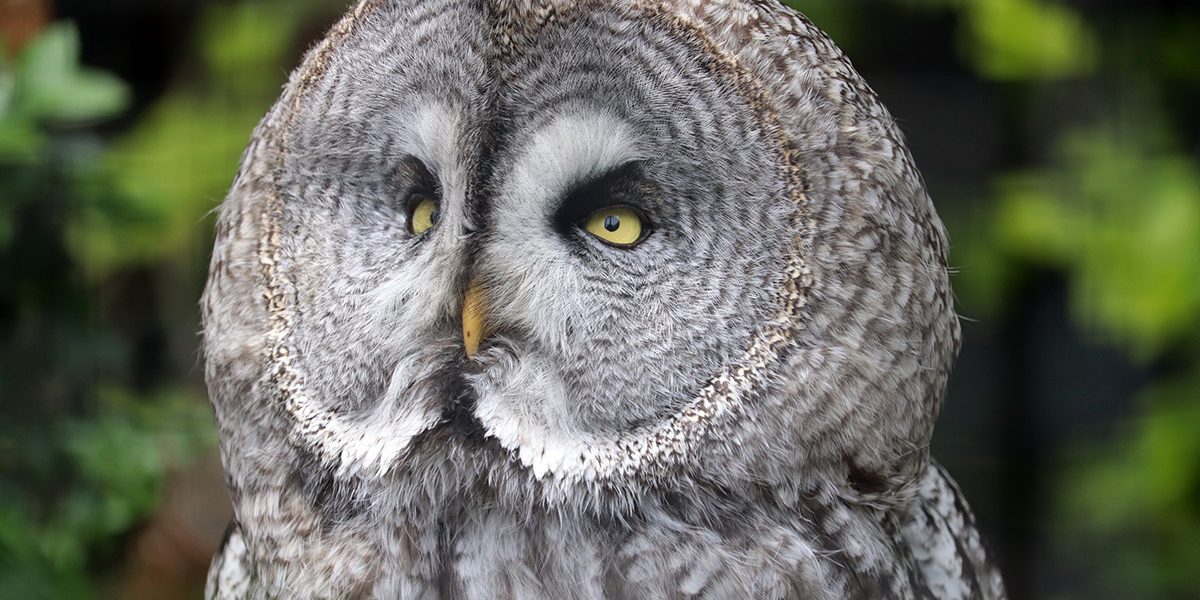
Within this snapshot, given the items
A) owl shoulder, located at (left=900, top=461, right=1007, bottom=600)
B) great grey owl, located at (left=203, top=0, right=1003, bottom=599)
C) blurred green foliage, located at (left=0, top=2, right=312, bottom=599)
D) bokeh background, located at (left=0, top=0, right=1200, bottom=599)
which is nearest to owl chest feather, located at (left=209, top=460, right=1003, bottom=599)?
great grey owl, located at (left=203, top=0, right=1003, bottom=599)

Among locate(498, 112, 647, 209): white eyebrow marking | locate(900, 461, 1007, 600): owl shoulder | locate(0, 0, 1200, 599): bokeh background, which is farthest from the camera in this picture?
locate(0, 0, 1200, 599): bokeh background

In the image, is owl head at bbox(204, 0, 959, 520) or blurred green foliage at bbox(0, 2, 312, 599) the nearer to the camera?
owl head at bbox(204, 0, 959, 520)

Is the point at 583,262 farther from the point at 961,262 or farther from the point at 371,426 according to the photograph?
the point at 961,262

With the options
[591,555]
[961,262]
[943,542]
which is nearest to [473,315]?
[591,555]

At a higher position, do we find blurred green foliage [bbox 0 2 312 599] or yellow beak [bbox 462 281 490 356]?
yellow beak [bbox 462 281 490 356]

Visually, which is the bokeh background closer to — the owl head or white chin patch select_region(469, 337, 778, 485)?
the owl head

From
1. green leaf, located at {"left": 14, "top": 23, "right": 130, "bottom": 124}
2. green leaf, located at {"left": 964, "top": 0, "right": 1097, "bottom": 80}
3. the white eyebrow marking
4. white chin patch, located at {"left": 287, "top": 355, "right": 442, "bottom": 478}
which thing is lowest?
white chin patch, located at {"left": 287, "top": 355, "right": 442, "bottom": 478}

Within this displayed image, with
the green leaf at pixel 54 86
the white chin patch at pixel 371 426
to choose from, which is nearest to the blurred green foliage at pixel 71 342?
the green leaf at pixel 54 86

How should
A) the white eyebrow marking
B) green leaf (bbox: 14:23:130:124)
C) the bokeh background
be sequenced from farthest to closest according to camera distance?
1. the bokeh background
2. green leaf (bbox: 14:23:130:124)
3. the white eyebrow marking
